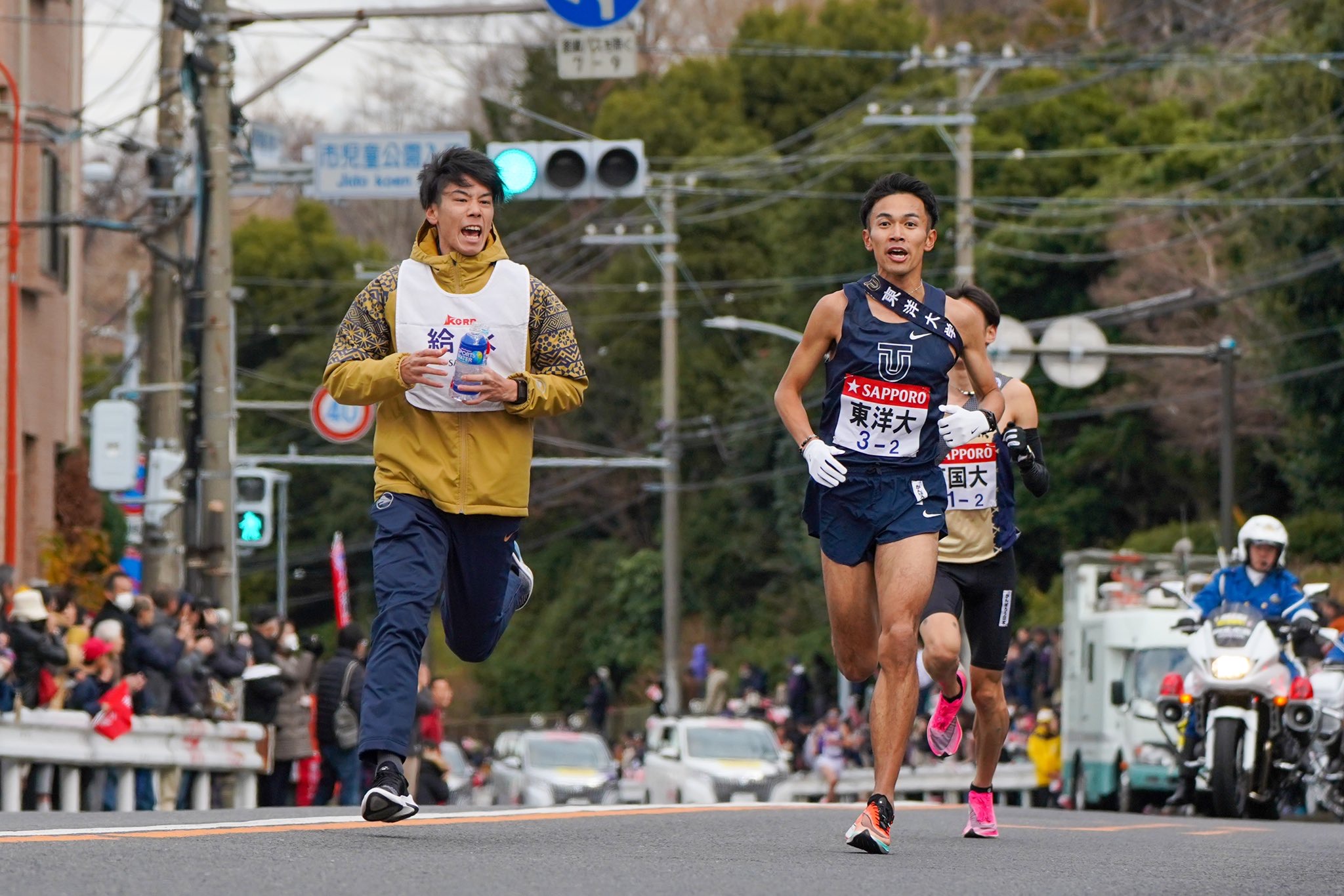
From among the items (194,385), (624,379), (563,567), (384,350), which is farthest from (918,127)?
(384,350)

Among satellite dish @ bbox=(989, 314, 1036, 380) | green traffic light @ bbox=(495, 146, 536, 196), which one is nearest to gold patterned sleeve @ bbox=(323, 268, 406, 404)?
green traffic light @ bbox=(495, 146, 536, 196)

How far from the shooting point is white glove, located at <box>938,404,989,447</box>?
8844 mm

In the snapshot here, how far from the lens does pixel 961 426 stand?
8.84 m

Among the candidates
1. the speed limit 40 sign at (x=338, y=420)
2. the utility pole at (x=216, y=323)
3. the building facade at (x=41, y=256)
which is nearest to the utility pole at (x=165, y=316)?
the building facade at (x=41, y=256)

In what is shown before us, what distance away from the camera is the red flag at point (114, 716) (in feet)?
53.2

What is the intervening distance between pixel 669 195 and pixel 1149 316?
28.9ft

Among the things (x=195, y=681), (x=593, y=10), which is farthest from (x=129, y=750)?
(x=593, y=10)

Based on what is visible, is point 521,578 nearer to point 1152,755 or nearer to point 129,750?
point 129,750

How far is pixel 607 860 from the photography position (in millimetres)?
7473

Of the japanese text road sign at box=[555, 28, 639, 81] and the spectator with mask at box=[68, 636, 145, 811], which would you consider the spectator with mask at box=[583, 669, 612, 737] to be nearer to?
the japanese text road sign at box=[555, 28, 639, 81]

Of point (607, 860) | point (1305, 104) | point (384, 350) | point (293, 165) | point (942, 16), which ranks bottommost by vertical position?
point (607, 860)

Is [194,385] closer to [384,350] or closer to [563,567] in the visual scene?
[384,350]

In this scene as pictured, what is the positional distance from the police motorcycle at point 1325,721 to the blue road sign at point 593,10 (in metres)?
6.43

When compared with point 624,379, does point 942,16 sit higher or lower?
higher
